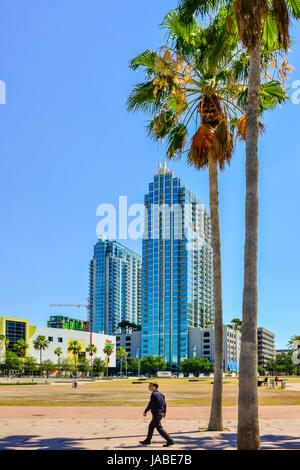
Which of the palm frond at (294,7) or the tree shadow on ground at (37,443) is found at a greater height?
the palm frond at (294,7)

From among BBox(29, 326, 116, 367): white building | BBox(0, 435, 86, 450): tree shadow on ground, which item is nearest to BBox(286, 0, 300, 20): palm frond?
BBox(0, 435, 86, 450): tree shadow on ground

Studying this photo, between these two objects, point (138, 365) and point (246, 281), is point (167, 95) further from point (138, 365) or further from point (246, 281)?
point (138, 365)

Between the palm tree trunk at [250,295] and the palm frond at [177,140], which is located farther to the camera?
the palm frond at [177,140]

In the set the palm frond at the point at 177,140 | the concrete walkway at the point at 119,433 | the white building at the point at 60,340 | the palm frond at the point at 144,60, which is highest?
the palm frond at the point at 144,60

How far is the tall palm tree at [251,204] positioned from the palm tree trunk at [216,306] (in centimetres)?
515

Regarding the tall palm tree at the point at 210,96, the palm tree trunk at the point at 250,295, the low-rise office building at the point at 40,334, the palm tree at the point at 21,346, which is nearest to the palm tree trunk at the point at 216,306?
the tall palm tree at the point at 210,96

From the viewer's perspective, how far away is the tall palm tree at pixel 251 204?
33.1 feet

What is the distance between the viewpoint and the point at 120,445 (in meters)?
12.1

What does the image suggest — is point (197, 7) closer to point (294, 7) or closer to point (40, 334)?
point (294, 7)

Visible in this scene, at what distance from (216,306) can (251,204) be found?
5.83m

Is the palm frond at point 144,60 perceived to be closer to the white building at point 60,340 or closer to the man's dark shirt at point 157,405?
the man's dark shirt at point 157,405

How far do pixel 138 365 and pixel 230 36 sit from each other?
158m

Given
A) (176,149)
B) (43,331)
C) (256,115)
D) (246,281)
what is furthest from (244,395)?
(43,331)

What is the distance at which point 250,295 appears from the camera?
10586mm
